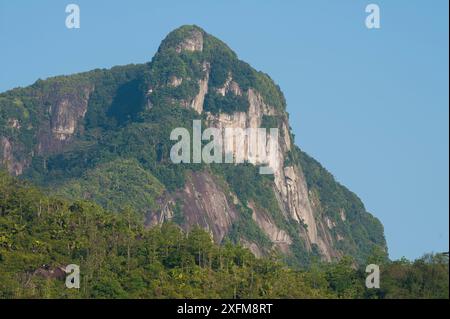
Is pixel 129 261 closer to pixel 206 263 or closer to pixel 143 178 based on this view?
pixel 206 263

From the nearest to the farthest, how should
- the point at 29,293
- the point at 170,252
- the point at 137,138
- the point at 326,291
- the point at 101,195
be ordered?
the point at 29,293 < the point at 326,291 < the point at 170,252 < the point at 101,195 < the point at 137,138

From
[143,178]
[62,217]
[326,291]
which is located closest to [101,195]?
[143,178]

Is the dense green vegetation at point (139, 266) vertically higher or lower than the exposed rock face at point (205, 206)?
lower

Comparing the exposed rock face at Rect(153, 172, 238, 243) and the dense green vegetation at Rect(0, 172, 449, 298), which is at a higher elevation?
the exposed rock face at Rect(153, 172, 238, 243)

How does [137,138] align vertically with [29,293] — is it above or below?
above

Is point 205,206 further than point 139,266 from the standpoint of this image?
Yes

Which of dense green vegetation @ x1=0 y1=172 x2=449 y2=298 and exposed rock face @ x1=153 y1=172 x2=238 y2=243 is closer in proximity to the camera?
dense green vegetation @ x1=0 y1=172 x2=449 y2=298

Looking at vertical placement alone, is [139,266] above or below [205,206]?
below

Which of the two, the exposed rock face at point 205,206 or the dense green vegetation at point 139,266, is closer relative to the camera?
the dense green vegetation at point 139,266
